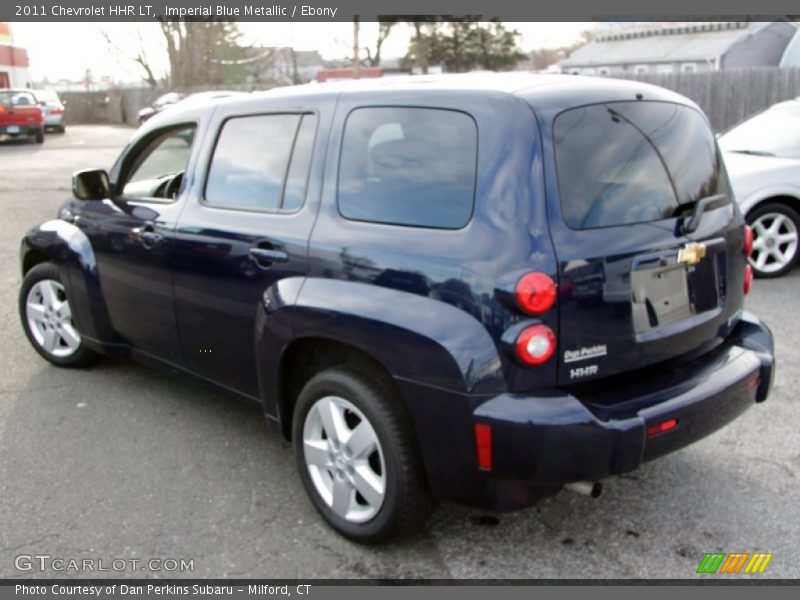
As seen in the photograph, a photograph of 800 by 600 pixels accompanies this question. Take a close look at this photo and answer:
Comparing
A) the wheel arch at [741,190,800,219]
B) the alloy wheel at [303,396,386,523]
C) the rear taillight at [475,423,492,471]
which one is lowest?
the alloy wheel at [303,396,386,523]

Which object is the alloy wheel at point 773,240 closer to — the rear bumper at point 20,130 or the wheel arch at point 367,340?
the wheel arch at point 367,340

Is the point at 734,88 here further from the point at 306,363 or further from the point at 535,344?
the point at 535,344

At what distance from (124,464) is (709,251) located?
286cm

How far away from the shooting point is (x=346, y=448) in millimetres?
3170

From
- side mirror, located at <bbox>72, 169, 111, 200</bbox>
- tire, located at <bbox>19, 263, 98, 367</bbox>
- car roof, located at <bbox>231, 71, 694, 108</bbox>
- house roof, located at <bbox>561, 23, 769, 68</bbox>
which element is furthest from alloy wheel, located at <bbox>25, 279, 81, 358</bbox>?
house roof, located at <bbox>561, 23, 769, 68</bbox>

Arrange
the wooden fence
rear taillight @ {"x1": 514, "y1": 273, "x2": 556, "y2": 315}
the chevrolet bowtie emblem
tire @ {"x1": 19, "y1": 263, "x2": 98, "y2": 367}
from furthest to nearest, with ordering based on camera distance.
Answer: the wooden fence, tire @ {"x1": 19, "y1": 263, "x2": 98, "y2": 367}, the chevrolet bowtie emblem, rear taillight @ {"x1": 514, "y1": 273, "x2": 556, "y2": 315}

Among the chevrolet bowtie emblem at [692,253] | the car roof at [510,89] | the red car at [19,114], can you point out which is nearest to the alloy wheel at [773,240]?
the car roof at [510,89]

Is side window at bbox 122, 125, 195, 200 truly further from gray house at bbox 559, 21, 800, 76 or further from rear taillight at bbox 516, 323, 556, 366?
gray house at bbox 559, 21, 800, 76

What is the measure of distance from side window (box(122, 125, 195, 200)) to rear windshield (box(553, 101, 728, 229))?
2166 mm

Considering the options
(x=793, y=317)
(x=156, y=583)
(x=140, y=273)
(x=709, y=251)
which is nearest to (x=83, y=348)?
(x=140, y=273)

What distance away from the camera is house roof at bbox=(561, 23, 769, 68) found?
1355 inches

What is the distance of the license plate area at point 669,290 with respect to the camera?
2887 mm

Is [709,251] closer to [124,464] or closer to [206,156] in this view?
[206,156]

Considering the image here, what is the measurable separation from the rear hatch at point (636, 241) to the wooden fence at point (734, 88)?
1622 centimetres
